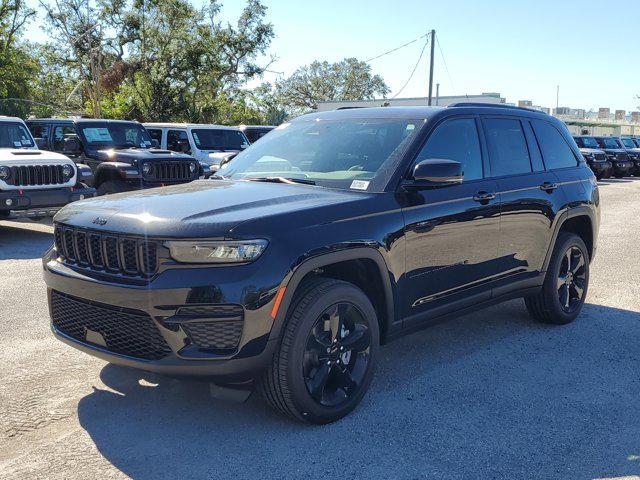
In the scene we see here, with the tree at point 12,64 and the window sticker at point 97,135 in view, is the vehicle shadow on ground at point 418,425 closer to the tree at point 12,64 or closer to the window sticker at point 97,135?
the window sticker at point 97,135

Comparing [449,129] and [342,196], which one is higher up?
[449,129]

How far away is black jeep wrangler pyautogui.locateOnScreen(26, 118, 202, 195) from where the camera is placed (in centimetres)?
1115

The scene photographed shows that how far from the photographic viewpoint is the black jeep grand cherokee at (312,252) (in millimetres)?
3316

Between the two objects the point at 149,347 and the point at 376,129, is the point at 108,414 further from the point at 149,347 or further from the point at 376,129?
the point at 376,129

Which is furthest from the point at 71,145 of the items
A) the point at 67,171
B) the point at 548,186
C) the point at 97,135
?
the point at 548,186

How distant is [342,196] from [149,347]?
4.75ft

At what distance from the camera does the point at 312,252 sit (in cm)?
356

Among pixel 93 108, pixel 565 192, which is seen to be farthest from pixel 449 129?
pixel 93 108

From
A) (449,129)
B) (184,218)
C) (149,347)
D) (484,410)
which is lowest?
(484,410)

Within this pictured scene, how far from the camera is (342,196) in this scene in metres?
4.04

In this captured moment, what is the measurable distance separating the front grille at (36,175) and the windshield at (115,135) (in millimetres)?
2798

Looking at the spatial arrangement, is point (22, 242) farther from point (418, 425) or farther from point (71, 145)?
point (418, 425)

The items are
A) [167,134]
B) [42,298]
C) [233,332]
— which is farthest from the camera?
[167,134]

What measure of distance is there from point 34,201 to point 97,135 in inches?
144
